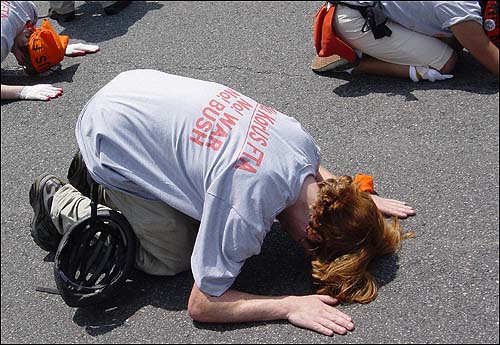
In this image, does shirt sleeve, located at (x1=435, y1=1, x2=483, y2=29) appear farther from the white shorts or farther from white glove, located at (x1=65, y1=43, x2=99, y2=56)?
white glove, located at (x1=65, y1=43, x2=99, y2=56)

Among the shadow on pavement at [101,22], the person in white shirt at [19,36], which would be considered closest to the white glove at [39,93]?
the person in white shirt at [19,36]

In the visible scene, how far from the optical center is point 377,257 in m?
2.30

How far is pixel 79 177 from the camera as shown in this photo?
261 cm

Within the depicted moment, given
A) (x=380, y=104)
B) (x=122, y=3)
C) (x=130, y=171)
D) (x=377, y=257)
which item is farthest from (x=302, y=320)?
(x=122, y=3)

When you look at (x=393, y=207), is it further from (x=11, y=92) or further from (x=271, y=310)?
(x=11, y=92)

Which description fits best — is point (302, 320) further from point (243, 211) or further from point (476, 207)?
point (476, 207)

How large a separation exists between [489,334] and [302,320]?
1.70 ft

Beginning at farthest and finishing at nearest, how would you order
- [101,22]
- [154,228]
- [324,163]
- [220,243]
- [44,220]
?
[101,22] < [324,163] < [44,220] < [154,228] < [220,243]

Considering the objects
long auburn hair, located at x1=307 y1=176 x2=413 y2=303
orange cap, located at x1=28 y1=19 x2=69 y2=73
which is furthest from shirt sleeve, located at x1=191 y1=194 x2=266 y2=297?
orange cap, located at x1=28 y1=19 x2=69 y2=73

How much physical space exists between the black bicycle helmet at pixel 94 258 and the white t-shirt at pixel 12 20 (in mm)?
1704

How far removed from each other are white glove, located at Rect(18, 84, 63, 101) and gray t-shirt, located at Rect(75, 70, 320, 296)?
114 centimetres

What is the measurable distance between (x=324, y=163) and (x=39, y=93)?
1475mm

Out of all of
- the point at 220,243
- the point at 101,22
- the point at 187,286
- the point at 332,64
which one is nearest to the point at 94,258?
the point at 187,286

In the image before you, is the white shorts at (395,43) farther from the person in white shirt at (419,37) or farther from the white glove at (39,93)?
the white glove at (39,93)
